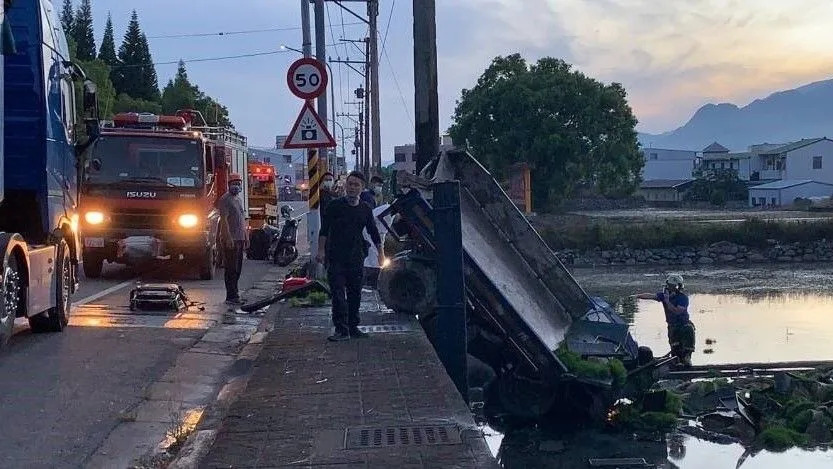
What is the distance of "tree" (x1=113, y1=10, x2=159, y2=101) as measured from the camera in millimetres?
76875

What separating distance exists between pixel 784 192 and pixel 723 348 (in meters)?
73.1

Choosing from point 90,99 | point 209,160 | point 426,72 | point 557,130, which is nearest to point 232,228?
point 90,99

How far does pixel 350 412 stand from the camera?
763 centimetres

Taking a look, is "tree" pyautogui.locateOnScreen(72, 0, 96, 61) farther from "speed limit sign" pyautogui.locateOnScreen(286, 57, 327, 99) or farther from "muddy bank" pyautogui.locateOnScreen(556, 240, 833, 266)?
"speed limit sign" pyautogui.locateOnScreen(286, 57, 327, 99)

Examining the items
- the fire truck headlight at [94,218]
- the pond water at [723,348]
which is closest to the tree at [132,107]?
the pond water at [723,348]

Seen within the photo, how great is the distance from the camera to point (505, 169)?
58.0 metres

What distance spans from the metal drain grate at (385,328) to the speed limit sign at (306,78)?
463 centimetres

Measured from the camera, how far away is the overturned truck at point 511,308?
37.3ft

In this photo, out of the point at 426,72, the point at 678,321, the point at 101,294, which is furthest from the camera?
the point at 101,294

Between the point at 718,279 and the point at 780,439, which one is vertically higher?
the point at 780,439

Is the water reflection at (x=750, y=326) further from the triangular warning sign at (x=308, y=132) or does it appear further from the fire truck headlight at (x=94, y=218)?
the fire truck headlight at (x=94, y=218)

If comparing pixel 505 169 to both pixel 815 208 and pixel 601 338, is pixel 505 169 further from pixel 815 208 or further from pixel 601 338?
pixel 601 338

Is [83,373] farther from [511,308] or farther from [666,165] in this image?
[666,165]

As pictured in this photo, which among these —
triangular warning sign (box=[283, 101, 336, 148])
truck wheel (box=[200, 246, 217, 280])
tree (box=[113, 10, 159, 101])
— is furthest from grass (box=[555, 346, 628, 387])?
tree (box=[113, 10, 159, 101])
